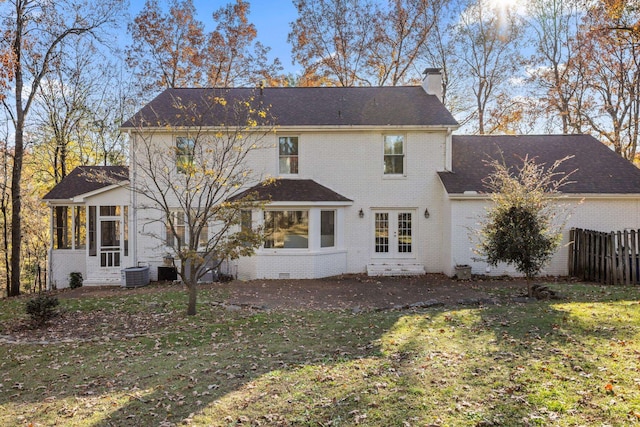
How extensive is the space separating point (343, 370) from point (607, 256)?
11417 mm

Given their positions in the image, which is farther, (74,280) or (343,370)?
(74,280)

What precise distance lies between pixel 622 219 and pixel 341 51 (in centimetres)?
1942

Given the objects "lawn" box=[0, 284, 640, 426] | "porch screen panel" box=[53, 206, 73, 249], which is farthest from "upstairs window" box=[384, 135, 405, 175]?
"porch screen panel" box=[53, 206, 73, 249]

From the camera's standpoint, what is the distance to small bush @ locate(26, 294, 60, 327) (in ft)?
32.5

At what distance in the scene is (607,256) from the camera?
13.3 m

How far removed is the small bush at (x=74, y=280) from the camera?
16939mm

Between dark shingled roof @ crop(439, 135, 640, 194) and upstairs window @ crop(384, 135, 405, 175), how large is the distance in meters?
1.79

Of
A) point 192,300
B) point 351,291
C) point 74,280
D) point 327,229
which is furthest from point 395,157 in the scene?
point 74,280

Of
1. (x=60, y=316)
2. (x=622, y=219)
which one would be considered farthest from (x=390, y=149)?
(x=60, y=316)

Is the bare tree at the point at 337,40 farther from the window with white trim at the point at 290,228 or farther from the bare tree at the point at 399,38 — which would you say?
the window with white trim at the point at 290,228

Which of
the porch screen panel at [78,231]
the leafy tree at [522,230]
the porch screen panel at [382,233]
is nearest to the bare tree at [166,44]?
the porch screen panel at [78,231]

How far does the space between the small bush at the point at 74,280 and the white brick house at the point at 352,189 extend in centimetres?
60

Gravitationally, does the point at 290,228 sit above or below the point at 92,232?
above

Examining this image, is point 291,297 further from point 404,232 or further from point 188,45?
point 188,45
